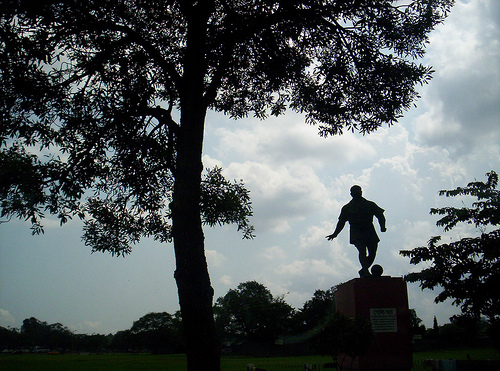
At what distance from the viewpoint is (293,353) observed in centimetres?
8350

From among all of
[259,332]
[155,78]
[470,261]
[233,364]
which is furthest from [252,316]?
[155,78]

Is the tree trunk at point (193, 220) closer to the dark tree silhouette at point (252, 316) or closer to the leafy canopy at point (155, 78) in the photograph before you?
the leafy canopy at point (155, 78)

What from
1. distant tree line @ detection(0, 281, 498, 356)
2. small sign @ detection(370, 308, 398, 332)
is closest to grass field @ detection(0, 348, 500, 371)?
distant tree line @ detection(0, 281, 498, 356)

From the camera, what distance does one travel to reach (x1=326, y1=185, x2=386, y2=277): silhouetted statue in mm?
12883

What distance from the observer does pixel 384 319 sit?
11648 millimetres

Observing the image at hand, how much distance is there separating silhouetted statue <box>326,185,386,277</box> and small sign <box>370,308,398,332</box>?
122 centimetres

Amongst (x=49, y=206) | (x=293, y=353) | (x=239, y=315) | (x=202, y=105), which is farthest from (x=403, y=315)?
(x=239, y=315)

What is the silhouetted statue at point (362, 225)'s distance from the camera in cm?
1288

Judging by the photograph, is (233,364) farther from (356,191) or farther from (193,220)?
(193,220)

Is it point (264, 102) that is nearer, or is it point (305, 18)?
point (305, 18)

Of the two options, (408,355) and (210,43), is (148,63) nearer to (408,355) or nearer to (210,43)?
(210,43)

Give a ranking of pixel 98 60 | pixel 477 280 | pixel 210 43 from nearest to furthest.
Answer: pixel 98 60
pixel 210 43
pixel 477 280

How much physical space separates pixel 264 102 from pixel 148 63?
4321 millimetres

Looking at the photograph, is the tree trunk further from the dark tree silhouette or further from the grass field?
the dark tree silhouette
